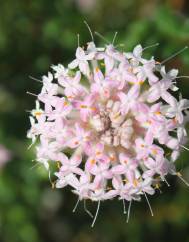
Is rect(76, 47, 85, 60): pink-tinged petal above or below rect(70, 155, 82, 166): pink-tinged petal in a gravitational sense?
above

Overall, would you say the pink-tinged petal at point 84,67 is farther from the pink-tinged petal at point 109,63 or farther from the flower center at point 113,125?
the flower center at point 113,125

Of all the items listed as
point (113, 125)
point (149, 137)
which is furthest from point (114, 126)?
point (149, 137)

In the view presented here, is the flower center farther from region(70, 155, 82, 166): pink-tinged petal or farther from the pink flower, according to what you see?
the pink flower

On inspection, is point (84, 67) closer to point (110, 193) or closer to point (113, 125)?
point (113, 125)

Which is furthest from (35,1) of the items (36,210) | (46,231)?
(46,231)

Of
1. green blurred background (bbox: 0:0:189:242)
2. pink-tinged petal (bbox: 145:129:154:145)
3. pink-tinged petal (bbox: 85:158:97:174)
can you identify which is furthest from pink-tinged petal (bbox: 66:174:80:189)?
green blurred background (bbox: 0:0:189:242)
